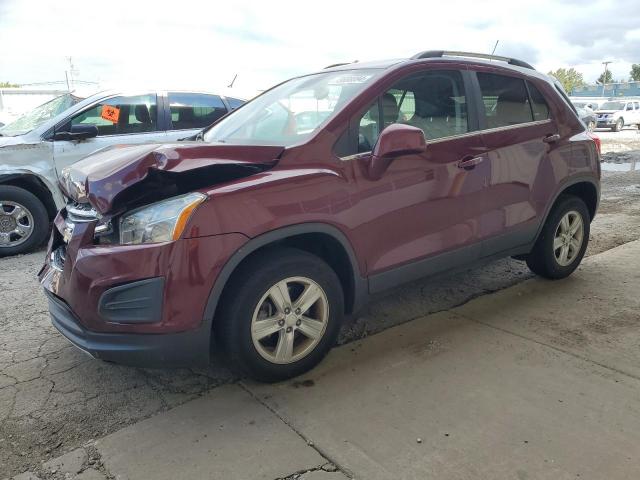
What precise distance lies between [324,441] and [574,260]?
3.17m

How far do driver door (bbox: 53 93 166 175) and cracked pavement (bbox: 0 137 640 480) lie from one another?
5.72 ft

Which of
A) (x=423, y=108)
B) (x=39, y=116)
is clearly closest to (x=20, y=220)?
(x=39, y=116)

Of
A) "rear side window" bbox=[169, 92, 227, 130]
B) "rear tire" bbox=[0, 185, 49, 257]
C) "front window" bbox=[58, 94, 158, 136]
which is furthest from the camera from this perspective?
"rear side window" bbox=[169, 92, 227, 130]

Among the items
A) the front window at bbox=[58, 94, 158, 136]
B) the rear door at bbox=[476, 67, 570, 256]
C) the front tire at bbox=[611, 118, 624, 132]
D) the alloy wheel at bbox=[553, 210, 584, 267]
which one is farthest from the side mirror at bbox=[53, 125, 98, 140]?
the front tire at bbox=[611, 118, 624, 132]

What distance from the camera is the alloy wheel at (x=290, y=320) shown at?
2.83m

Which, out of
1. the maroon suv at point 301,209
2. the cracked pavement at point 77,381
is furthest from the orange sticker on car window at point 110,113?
the maroon suv at point 301,209

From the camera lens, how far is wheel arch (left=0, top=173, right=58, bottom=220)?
18.6 feet

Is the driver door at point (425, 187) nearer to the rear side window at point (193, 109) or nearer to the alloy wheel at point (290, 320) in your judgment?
the alloy wheel at point (290, 320)

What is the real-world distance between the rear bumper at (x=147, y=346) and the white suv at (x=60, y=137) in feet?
10.3

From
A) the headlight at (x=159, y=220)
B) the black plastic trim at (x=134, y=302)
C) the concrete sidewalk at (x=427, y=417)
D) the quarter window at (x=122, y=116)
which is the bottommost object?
the concrete sidewalk at (x=427, y=417)

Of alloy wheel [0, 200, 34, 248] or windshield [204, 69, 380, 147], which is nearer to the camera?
windshield [204, 69, 380, 147]

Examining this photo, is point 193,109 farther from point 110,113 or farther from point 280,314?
point 280,314

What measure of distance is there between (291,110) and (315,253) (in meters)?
1.06

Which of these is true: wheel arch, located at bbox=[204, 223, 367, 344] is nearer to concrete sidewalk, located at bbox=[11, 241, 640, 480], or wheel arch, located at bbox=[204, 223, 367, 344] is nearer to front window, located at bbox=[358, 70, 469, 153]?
concrete sidewalk, located at bbox=[11, 241, 640, 480]
